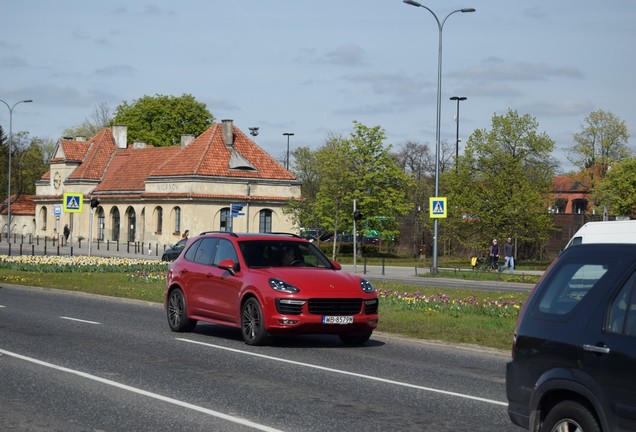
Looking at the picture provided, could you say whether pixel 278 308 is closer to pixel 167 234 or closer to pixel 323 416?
pixel 323 416

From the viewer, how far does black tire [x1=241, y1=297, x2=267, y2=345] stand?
16.0 m

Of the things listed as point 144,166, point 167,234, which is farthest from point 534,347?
point 144,166

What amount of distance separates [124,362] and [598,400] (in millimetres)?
8407

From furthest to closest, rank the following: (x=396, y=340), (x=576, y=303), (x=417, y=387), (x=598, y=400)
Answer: (x=396, y=340), (x=417, y=387), (x=576, y=303), (x=598, y=400)

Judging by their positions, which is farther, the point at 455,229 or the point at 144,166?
the point at 144,166

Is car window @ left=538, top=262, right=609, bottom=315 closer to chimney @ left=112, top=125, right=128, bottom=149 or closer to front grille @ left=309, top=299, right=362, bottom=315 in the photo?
front grille @ left=309, top=299, right=362, bottom=315

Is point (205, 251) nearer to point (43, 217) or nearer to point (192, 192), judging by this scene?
point (192, 192)

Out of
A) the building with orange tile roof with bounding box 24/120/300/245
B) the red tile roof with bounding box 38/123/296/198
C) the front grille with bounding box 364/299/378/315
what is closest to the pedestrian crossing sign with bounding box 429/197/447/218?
the front grille with bounding box 364/299/378/315

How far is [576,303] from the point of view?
707 centimetres

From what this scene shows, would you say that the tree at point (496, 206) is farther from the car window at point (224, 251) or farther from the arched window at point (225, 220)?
the car window at point (224, 251)

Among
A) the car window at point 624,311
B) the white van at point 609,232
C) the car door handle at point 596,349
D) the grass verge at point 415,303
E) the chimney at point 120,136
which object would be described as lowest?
the grass verge at point 415,303

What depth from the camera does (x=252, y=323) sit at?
1631 centimetres

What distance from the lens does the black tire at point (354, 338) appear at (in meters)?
17.0

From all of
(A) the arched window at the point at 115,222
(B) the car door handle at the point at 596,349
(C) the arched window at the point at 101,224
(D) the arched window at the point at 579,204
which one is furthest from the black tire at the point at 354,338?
(D) the arched window at the point at 579,204
